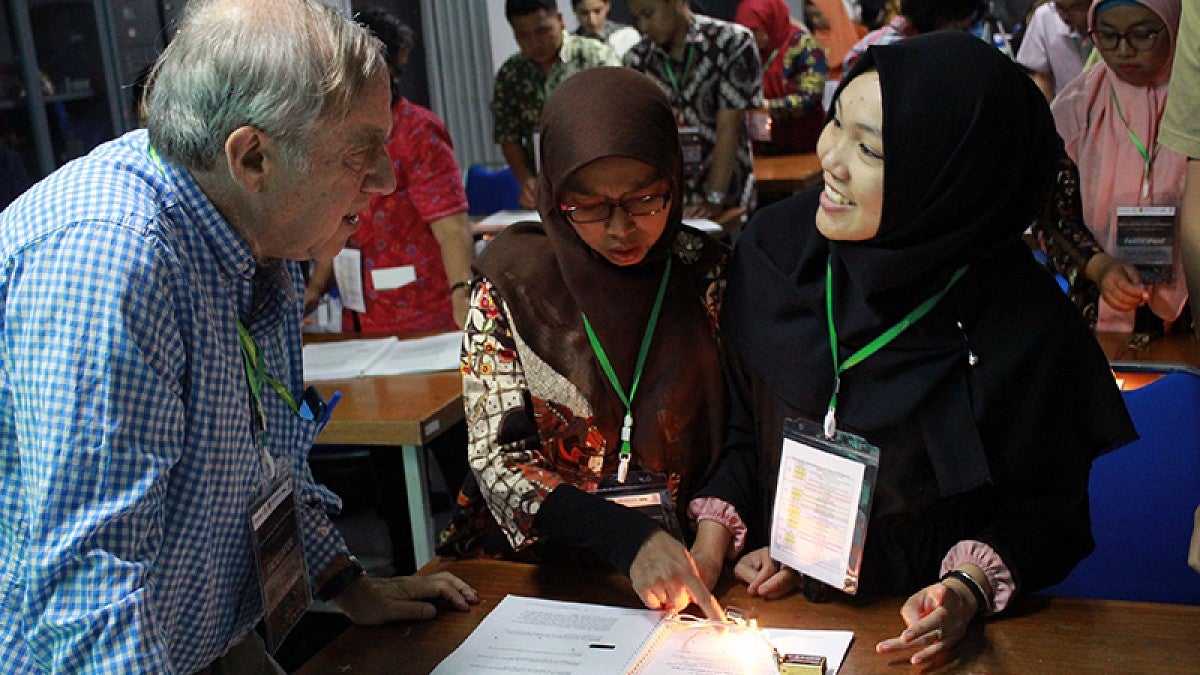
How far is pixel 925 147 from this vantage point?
1521 mm

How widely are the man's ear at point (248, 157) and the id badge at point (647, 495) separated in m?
→ 0.77

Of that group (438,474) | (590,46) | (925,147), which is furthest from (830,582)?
(590,46)

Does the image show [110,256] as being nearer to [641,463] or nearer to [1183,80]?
[641,463]

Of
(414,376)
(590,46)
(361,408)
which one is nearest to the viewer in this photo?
(361,408)

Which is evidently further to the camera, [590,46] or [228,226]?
[590,46]

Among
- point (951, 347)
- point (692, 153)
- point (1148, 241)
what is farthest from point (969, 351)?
point (692, 153)

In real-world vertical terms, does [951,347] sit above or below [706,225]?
above

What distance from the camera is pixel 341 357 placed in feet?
10.7

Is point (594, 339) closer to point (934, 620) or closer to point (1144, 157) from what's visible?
point (934, 620)

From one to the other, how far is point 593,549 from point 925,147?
752 millimetres

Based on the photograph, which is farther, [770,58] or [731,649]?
[770,58]

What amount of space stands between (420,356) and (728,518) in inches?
63.7

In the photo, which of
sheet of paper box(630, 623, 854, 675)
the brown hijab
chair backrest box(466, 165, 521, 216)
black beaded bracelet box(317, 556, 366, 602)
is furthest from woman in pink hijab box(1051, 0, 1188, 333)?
chair backrest box(466, 165, 521, 216)

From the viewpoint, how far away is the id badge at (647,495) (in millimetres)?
1743
